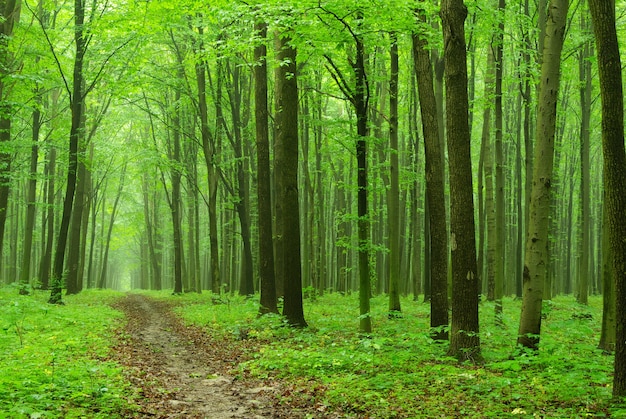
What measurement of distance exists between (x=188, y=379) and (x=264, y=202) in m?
6.88

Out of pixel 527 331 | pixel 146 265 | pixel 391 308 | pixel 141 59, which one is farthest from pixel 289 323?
pixel 146 265

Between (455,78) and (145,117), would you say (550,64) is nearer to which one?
(455,78)

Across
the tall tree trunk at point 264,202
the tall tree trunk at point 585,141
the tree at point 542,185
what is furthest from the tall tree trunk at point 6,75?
the tall tree trunk at point 585,141

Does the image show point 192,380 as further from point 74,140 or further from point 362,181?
point 74,140

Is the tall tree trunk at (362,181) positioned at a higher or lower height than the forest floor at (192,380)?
higher

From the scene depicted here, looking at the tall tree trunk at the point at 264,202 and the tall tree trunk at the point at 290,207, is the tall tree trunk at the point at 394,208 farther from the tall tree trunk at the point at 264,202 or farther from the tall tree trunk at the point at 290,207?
the tall tree trunk at the point at 264,202

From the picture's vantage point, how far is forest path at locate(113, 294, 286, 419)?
629cm

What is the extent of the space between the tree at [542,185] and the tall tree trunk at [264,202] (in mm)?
7615

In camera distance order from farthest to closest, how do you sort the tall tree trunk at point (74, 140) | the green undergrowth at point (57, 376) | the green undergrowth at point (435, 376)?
the tall tree trunk at point (74, 140) < the green undergrowth at point (435, 376) < the green undergrowth at point (57, 376)

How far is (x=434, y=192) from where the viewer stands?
9984 mm

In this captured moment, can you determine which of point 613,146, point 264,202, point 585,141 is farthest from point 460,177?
point 585,141

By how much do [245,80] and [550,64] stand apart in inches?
728

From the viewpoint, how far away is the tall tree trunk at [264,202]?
14109 mm

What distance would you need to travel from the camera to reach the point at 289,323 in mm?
12328
